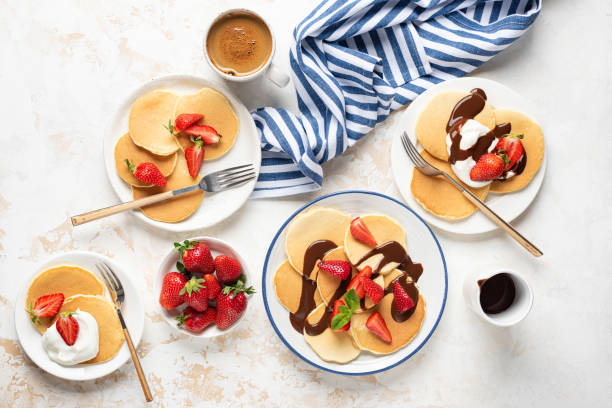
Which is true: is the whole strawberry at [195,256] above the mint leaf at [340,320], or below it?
above

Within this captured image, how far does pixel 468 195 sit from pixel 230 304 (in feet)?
2.56

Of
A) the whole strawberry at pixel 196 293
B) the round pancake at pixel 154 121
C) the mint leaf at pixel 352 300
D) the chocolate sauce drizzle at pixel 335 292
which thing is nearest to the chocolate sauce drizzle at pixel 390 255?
the chocolate sauce drizzle at pixel 335 292

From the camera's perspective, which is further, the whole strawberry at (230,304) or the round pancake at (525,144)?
the round pancake at (525,144)

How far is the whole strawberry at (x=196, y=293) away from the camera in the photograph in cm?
133

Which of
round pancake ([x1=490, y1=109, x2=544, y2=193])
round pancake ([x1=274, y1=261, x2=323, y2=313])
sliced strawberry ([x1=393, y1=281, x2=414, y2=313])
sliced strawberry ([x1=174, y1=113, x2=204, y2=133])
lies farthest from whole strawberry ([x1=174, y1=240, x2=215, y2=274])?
round pancake ([x1=490, y1=109, x2=544, y2=193])

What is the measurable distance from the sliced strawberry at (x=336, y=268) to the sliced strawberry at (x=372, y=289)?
6 cm

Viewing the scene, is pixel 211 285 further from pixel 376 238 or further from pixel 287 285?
pixel 376 238

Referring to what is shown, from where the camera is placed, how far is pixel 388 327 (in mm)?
1458

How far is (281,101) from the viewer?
153 centimetres

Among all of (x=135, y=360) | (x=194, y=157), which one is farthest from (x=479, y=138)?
(x=135, y=360)

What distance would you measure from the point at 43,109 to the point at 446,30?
129 cm

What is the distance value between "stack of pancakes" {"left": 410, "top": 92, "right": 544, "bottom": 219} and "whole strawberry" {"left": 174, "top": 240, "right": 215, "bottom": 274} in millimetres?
655

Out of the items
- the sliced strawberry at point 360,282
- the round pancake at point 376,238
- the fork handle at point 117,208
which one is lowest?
the sliced strawberry at point 360,282

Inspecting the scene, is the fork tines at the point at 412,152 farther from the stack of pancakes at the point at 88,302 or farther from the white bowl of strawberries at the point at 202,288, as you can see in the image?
the stack of pancakes at the point at 88,302
